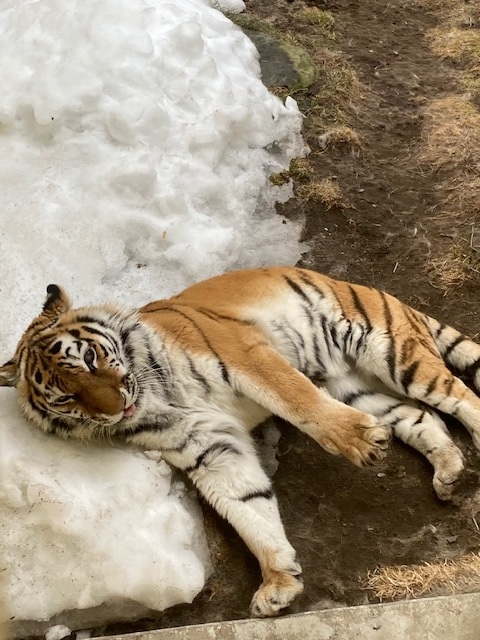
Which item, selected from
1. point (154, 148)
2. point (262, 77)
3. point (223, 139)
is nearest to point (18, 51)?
point (154, 148)

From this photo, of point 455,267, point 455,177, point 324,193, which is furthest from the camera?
point 455,177

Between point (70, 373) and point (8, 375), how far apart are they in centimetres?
33

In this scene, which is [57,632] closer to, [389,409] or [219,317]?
[219,317]

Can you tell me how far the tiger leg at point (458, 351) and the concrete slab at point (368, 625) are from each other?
1.25 metres

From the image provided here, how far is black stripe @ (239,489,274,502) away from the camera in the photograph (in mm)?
2661

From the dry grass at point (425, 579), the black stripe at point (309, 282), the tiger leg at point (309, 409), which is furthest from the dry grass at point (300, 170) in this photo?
the dry grass at point (425, 579)

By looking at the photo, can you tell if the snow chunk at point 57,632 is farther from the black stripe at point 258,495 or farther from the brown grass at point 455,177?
the brown grass at point 455,177

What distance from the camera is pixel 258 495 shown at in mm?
2686

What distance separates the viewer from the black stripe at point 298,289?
3.20 meters

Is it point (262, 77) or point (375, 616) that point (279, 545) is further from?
point (262, 77)

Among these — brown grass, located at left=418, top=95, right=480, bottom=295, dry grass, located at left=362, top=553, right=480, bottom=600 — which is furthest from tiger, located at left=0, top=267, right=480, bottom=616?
brown grass, located at left=418, top=95, right=480, bottom=295

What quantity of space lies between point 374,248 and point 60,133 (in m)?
2.01

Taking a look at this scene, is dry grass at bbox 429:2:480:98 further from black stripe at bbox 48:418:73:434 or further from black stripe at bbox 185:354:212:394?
black stripe at bbox 48:418:73:434

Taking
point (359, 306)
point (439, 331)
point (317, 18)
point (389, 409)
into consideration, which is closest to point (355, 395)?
point (389, 409)
